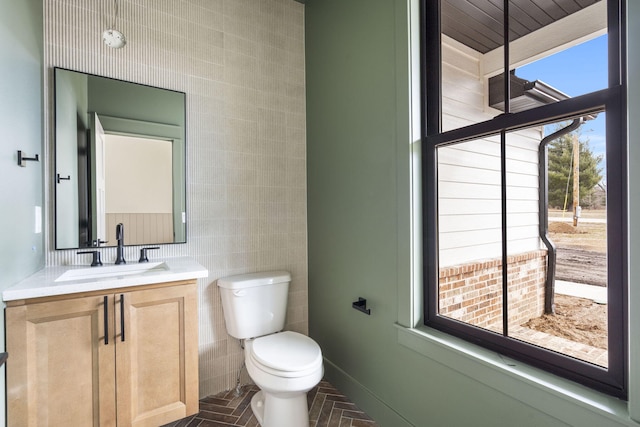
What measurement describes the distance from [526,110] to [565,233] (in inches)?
19.6

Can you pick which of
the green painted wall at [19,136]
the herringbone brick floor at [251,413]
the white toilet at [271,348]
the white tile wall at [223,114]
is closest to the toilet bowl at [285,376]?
the white toilet at [271,348]

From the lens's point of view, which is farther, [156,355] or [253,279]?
[253,279]

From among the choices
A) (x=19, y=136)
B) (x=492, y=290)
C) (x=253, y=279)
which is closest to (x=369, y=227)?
(x=492, y=290)

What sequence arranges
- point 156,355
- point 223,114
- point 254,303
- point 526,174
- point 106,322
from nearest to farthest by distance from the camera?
1. point 526,174
2. point 106,322
3. point 156,355
4. point 254,303
5. point 223,114

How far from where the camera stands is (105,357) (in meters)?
1.47

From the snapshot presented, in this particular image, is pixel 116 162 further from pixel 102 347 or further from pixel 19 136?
pixel 102 347

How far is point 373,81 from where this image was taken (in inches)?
73.4

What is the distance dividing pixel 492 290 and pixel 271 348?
123cm

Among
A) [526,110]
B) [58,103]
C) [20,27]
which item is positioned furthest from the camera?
[58,103]

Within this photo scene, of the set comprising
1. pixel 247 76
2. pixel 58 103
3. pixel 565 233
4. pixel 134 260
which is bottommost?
pixel 134 260

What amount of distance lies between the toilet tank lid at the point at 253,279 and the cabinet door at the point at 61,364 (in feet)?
2.26

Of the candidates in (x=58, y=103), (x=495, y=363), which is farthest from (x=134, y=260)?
(x=495, y=363)

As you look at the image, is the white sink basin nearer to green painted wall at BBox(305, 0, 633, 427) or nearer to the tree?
green painted wall at BBox(305, 0, 633, 427)

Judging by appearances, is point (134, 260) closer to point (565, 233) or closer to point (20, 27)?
point (20, 27)
